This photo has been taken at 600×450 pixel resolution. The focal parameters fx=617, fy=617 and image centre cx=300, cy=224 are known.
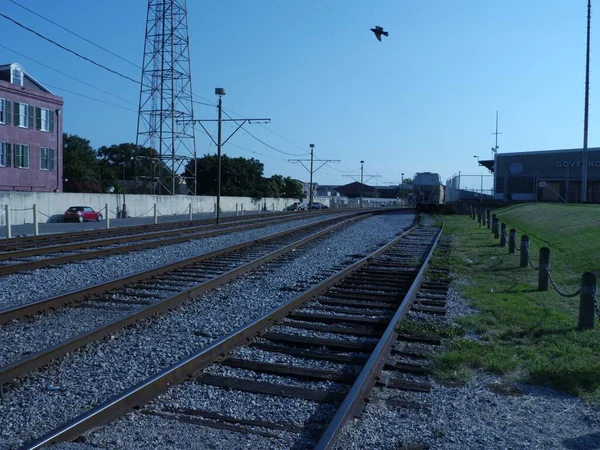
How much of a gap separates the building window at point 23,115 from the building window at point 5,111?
0.78 metres

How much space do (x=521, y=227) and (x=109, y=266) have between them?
2337 cm

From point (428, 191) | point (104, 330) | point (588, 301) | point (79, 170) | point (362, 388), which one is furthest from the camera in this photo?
point (79, 170)

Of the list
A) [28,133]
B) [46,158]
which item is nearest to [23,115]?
[28,133]

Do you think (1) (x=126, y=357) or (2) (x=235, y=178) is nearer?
(1) (x=126, y=357)

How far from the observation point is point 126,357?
22.8 ft

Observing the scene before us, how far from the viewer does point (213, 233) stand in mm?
25172

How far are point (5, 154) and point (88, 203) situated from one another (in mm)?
8227

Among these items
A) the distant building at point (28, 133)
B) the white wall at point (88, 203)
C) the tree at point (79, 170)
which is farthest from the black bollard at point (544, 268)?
the tree at point (79, 170)

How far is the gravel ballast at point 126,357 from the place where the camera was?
526 centimetres

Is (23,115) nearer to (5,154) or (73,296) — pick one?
(5,154)

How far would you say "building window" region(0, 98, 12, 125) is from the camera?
46.6 meters

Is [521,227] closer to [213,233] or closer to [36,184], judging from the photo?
[213,233]

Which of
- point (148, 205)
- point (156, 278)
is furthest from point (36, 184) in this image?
point (156, 278)

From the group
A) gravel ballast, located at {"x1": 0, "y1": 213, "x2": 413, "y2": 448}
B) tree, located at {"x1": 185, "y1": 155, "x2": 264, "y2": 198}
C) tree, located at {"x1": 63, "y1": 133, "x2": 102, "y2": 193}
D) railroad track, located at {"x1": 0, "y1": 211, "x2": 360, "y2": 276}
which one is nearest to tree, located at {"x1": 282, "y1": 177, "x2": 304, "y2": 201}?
tree, located at {"x1": 185, "y1": 155, "x2": 264, "y2": 198}
